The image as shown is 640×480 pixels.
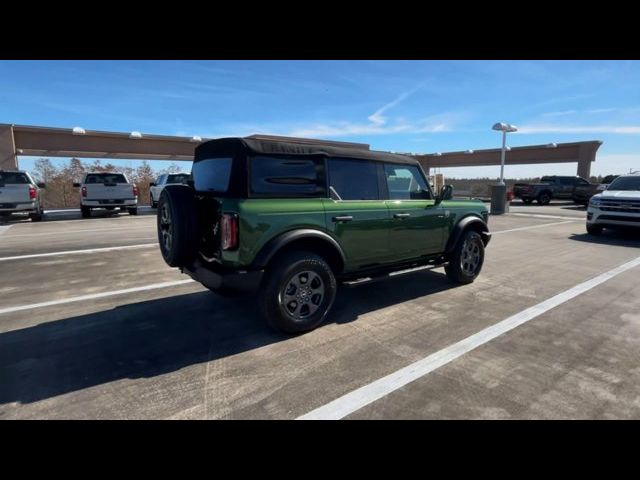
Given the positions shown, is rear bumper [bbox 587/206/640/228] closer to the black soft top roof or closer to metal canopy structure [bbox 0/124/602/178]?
the black soft top roof

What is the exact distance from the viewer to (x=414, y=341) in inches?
135

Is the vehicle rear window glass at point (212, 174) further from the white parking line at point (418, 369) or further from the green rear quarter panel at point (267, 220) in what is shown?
the white parking line at point (418, 369)

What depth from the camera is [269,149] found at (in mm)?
3541

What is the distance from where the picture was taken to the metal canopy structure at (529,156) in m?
28.0

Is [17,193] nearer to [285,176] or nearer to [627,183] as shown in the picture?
[285,176]

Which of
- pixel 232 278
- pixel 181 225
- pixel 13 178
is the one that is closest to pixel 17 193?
pixel 13 178

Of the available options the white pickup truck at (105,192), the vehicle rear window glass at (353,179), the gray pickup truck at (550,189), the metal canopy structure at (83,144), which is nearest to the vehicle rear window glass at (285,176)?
the vehicle rear window glass at (353,179)

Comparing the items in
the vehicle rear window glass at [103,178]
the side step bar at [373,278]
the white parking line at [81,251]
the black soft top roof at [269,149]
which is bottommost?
the white parking line at [81,251]

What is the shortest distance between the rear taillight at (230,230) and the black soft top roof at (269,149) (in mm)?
656

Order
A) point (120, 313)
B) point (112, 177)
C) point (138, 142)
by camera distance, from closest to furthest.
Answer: point (120, 313) < point (112, 177) < point (138, 142)

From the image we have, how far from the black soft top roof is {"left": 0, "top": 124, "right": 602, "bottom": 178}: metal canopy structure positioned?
1559 cm

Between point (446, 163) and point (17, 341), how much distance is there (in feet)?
136
